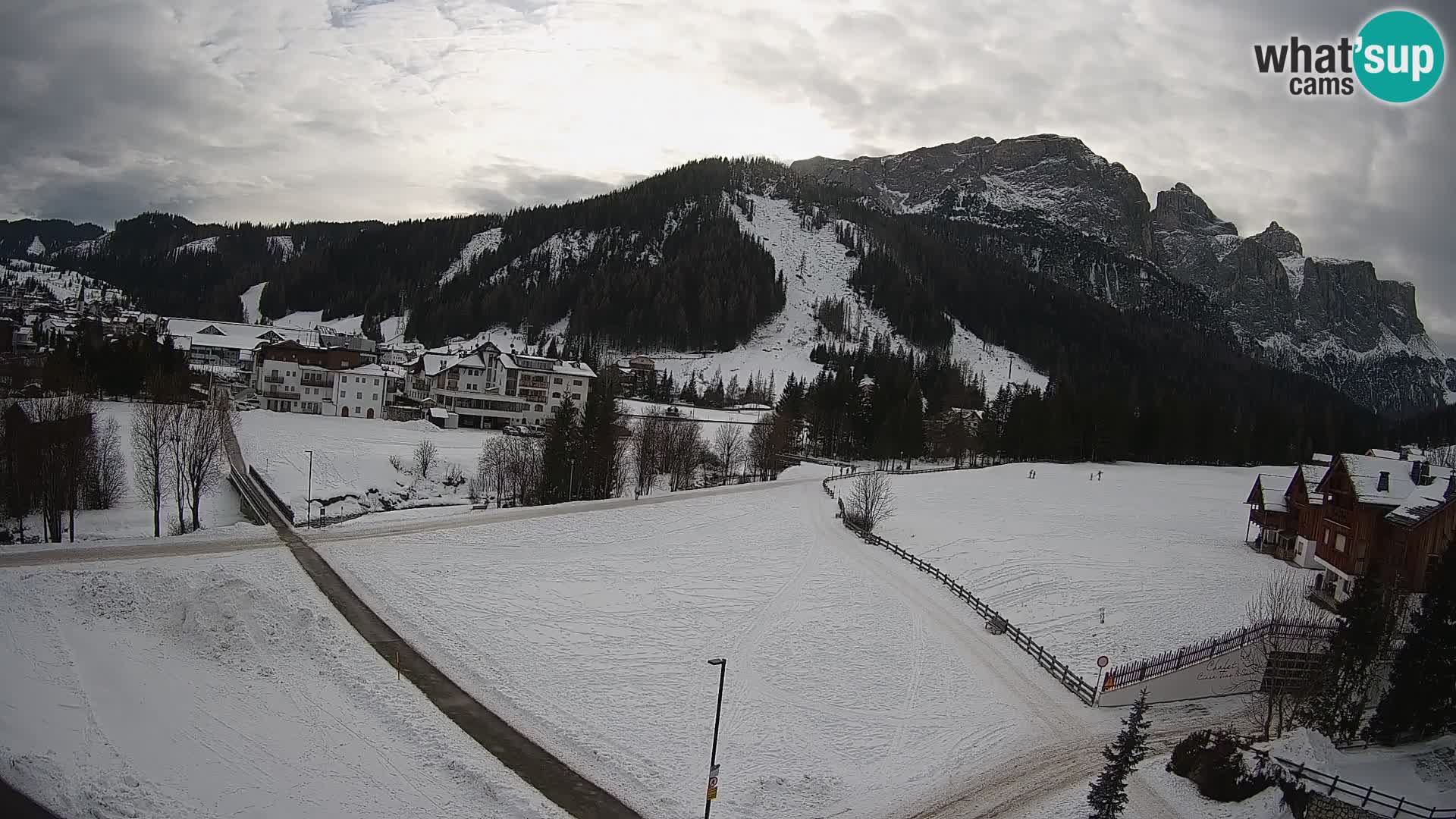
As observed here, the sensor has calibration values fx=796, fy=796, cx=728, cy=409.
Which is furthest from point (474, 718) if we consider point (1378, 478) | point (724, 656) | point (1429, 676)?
point (1378, 478)

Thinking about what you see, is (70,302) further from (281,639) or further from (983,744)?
(983,744)

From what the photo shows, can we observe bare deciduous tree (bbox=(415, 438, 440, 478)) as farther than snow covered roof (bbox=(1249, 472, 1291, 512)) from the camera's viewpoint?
Yes

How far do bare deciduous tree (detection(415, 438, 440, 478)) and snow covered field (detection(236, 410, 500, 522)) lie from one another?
56 cm

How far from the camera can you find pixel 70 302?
19388 centimetres

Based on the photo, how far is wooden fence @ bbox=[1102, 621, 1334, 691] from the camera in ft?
99.1

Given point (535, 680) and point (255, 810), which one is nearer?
point (255, 810)

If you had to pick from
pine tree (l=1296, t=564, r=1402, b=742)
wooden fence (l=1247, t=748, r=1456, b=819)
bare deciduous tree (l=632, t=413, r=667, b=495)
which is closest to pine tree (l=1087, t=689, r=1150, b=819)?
wooden fence (l=1247, t=748, r=1456, b=819)

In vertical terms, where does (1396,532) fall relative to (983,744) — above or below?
above

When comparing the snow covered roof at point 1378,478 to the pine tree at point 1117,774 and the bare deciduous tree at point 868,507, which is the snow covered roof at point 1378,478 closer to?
the bare deciduous tree at point 868,507

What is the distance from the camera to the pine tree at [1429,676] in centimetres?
2423

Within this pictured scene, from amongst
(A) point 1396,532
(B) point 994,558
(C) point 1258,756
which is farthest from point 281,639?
(A) point 1396,532

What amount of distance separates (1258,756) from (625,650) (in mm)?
21992

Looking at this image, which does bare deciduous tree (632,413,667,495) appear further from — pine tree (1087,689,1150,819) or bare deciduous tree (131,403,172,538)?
pine tree (1087,689,1150,819)

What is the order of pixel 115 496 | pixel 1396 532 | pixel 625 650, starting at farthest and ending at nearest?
pixel 115 496 → pixel 1396 532 → pixel 625 650
